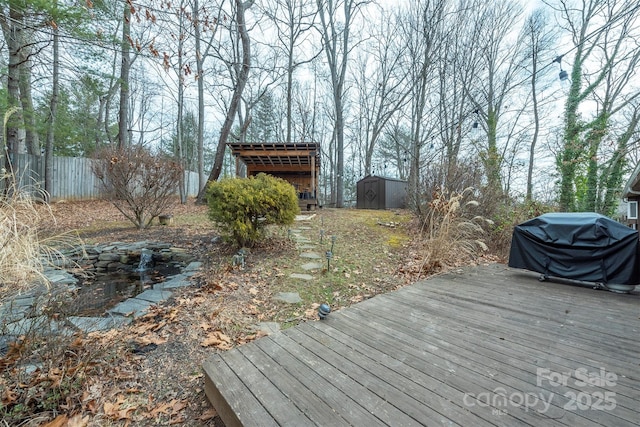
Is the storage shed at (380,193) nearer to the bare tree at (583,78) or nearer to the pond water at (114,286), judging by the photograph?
the bare tree at (583,78)

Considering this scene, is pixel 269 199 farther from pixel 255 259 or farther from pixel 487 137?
pixel 487 137

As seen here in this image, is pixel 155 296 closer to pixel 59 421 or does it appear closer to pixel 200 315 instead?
pixel 200 315

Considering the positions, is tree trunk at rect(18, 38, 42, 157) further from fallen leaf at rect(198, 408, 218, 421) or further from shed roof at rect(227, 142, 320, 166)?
fallen leaf at rect(198, 408, 218, 421)

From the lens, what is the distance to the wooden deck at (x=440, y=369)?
4.41 ft

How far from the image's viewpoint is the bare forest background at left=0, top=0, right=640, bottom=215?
6.67 metres

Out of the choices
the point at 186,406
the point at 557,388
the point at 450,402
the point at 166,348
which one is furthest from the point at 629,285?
the point at 166,348

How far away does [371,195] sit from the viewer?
48.4 ft

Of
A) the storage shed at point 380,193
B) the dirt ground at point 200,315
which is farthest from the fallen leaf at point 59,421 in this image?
the storage shed at point 380,193

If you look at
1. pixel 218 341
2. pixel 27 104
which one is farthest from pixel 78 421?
pixel 27 104

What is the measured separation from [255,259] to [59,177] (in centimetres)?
1166

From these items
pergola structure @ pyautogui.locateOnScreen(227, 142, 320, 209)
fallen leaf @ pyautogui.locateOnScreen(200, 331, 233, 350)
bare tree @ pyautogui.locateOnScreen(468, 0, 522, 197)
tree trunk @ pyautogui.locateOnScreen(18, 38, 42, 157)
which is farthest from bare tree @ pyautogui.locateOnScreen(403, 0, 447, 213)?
tree trunk @ pyautogui.locateOnScreen(18, 38, 42, 157)

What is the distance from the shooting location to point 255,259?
4.45 m

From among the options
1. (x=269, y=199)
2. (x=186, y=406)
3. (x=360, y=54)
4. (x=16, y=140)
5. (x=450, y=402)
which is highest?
(x=360, y=54)

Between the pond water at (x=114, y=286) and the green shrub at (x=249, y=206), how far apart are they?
120 centimetres
